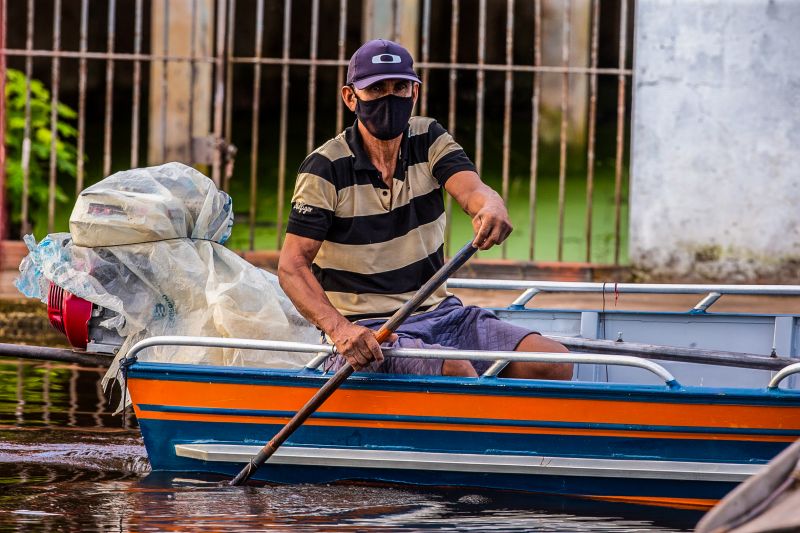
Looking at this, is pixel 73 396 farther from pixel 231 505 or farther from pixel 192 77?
pixel 192 77

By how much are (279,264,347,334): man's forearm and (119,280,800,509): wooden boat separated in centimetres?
11

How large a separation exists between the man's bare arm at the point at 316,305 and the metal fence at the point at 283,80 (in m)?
5.19

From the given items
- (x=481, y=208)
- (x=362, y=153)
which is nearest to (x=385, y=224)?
(x=362, y=153)

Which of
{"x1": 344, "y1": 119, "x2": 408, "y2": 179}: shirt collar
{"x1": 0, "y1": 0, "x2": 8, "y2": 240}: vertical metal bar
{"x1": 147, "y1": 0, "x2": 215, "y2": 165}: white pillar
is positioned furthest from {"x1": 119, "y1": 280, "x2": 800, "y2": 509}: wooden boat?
{"x1": 0, "y1": 0, "x2": 8, "y2": 240}: vertical metal bar

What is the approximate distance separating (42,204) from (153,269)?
7325 millimetres

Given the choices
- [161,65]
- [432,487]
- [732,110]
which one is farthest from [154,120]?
[432,487]

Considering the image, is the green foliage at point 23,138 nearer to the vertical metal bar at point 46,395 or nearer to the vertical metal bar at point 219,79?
the vertical metal bar at point 219,79

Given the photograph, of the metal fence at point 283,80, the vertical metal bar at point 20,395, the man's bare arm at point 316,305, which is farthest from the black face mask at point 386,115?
the metal fence at point 283,80

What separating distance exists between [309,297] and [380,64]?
0.93 metres

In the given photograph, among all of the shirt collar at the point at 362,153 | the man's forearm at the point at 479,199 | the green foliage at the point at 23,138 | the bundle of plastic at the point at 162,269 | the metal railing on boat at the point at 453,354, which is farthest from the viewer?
the green foliage at the point at 23,138

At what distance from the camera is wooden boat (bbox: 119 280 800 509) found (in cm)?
472

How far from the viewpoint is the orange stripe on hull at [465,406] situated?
4.70 meters

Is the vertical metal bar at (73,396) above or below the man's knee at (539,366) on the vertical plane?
below

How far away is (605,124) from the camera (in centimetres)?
1345
